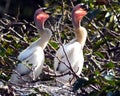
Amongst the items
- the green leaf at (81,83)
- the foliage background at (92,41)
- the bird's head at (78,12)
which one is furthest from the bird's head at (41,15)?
the green leaf at (81,83)

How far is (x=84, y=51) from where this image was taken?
630 cm

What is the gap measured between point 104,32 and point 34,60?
0.68 meters

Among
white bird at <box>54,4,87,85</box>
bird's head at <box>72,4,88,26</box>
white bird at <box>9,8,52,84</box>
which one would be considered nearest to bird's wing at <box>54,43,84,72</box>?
white bird at <box>54,4,87,85</box>

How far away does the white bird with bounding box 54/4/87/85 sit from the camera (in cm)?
596

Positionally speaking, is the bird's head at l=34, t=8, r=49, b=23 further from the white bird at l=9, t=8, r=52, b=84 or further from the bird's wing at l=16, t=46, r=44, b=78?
the bird's wing at l=16, t=46, r=44, b=78

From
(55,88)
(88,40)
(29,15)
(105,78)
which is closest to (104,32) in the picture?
(88,40)

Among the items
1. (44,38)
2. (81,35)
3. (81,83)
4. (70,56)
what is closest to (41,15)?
(44,38)

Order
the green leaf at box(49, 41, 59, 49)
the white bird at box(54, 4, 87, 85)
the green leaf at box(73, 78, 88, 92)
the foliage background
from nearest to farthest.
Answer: the green leaf at box(73, 78, 88, 92) < the foliage background < the white bird at box(54, 4, 87, 85) < the green leaf at box(49, 41, 59, 49)

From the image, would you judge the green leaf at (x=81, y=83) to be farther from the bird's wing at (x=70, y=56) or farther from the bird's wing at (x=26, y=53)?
the bird's wing at (x=26, y=53)

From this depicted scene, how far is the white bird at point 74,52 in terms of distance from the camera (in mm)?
5957

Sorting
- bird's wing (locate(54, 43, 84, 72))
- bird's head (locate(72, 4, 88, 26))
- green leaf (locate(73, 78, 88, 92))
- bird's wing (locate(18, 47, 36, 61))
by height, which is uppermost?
bird's head (locate(72, 4, 88, 26))

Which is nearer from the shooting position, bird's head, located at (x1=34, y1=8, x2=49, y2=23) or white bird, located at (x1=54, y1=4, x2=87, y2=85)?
white bird, located at (x1=54, y1=4, x2=87, y2=85)

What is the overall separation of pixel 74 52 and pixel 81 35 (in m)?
0.21

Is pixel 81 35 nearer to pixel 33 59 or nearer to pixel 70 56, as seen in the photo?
pixel 70 56
